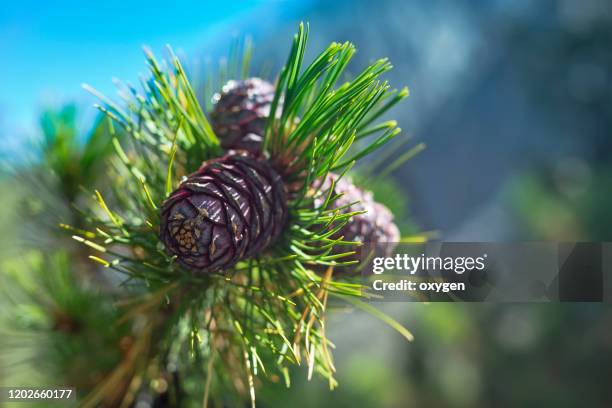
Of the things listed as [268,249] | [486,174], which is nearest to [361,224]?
[268,249]

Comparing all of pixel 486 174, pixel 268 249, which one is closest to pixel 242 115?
pixel 268 249

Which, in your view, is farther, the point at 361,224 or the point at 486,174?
the point at 486,174

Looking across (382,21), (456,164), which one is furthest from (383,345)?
(382,21)

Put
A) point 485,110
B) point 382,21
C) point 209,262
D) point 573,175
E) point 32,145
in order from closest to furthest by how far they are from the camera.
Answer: point 209,262 → point 32,145 → point 573,175 → point 485,110 → point 382,21

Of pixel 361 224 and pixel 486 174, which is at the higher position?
pixel 486 174

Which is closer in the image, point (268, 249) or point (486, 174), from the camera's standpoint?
point (268, 249)

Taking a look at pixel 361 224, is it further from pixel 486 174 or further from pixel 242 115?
pixel 486 174

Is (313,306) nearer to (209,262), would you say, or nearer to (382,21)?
(209,262)
